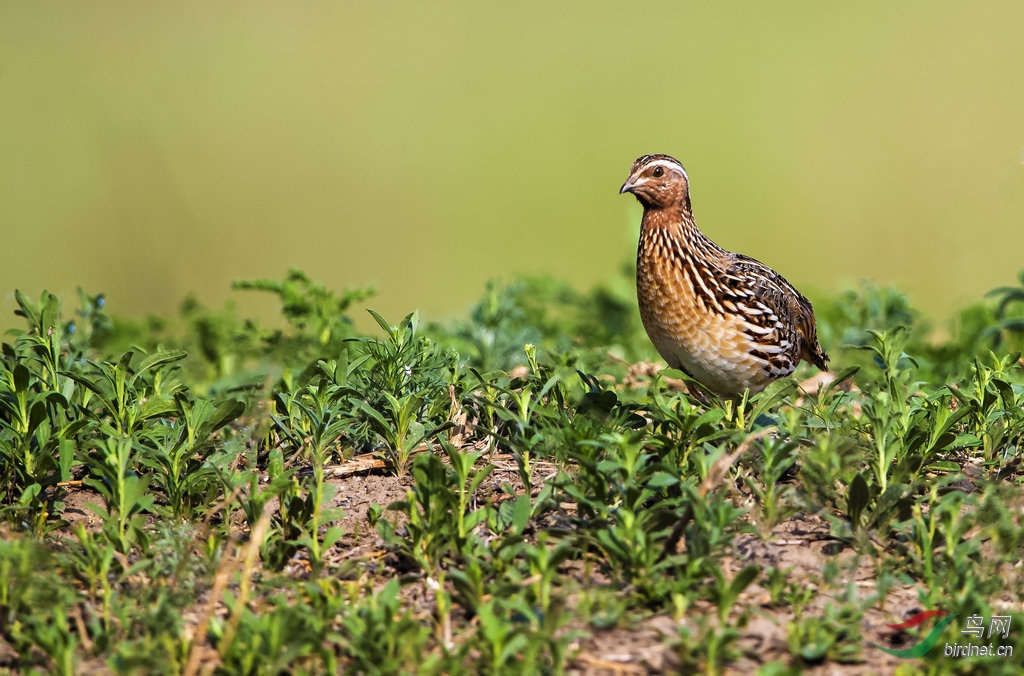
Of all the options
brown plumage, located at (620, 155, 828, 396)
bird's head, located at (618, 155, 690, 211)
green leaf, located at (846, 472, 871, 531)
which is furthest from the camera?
bird's head, located at (618, 155, 690, 211)

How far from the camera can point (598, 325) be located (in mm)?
9555

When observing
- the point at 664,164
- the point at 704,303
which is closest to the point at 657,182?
the point at 664,164

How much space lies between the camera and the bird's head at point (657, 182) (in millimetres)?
6867

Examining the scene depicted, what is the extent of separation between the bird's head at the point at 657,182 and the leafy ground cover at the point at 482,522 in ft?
4.90

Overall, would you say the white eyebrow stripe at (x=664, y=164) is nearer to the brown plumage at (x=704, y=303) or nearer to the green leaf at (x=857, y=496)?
the brown plumage at (x=704, y=303)

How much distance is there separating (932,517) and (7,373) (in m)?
3.98

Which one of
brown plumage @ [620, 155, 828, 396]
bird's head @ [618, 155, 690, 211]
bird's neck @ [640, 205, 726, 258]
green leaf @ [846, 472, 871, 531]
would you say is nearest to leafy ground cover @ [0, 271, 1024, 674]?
green leaf @ [846, 472, 871, 531]

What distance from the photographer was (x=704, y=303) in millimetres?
6535

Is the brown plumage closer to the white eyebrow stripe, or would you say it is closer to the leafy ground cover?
the white eyebrow stripe

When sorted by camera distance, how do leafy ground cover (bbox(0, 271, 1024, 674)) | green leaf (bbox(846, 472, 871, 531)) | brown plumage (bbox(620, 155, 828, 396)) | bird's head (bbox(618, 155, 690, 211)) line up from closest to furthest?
leafy ground cover (bbox(0, 271, 1024, 674)) < green leaf (bbox(846, 472, 871, 531)) < brown plumage (bbox(620, 155, 828, 396)) < bird's head (bbox(618, 155, 690, 211))

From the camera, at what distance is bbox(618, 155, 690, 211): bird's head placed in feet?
22.5

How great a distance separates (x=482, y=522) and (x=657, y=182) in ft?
9.46

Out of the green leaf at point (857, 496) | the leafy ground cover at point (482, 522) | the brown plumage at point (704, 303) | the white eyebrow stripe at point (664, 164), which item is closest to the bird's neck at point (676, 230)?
the brown plumage at point (704, 303)

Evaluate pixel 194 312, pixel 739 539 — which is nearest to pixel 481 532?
pixel 739 539
